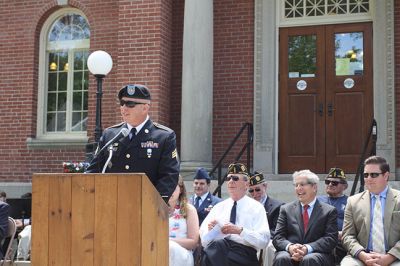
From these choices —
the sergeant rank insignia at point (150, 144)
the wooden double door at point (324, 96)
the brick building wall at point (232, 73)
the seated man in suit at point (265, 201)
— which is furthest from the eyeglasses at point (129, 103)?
the wooden double door at point (324, 96)

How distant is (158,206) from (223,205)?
366 centimetres

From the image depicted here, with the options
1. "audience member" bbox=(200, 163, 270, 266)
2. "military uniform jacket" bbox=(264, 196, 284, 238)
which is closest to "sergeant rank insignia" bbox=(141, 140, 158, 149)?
"audience member" bbox=(200, 163, 270, 266)

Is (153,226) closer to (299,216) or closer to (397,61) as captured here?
(299,216)

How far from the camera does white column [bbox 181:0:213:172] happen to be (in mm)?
10500

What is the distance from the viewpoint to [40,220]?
10.8 ft

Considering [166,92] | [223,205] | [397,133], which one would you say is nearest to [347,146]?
[397,133]

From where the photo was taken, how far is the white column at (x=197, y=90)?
413 inches

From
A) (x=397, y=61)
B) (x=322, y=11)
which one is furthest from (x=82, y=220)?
(x=322, y=11)

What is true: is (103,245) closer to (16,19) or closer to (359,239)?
(359,239)

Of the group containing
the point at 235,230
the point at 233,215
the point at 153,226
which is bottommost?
the point at 235,230

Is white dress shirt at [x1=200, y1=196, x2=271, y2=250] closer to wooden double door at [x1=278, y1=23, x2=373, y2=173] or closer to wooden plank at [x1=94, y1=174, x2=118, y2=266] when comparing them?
wooden plank at [x1=94, y1=174, x2=118, y2=266]

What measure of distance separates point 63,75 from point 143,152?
9.30 m

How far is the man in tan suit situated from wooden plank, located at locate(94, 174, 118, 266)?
350cm

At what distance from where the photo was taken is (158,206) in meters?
3.51
